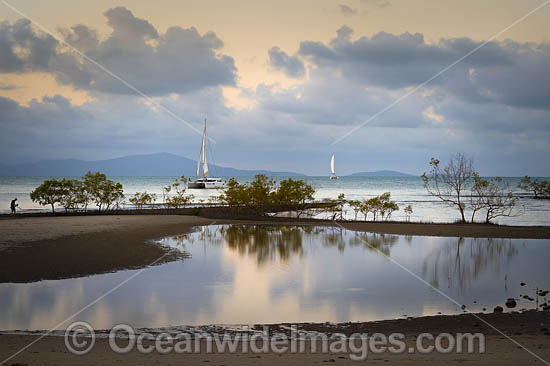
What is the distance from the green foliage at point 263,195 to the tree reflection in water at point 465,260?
16704 millimetres

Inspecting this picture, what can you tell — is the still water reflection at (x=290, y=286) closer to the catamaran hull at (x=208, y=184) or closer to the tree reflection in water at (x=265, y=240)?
the tree reflection in water at (x=265, y=240)

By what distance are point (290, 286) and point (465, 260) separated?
7948 millimetres

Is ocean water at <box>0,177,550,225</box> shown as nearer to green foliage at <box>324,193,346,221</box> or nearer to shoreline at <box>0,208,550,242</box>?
green foliage at <box>324,193,346,221</box>

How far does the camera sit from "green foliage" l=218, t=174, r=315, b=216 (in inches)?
1441

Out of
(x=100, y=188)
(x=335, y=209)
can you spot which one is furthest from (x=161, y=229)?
(x=335, y=209)

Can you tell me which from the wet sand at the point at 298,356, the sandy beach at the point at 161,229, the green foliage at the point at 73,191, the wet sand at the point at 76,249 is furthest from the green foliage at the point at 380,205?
the wet sand at the point at 298,356

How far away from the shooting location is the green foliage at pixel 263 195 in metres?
36.6

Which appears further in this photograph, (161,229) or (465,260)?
(161,229)

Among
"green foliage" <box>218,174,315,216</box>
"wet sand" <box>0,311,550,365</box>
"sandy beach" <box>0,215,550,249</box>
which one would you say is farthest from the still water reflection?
"green foliage" <box>218,174,315,216</box>

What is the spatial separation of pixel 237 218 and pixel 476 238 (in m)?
17.8

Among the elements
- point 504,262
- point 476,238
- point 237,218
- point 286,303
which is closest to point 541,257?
point 504,262

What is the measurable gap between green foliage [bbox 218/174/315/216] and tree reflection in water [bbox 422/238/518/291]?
54.8 feet

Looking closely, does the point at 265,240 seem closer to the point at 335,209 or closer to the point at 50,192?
the point at 335,209

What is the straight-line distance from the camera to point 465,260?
17.5 metres
